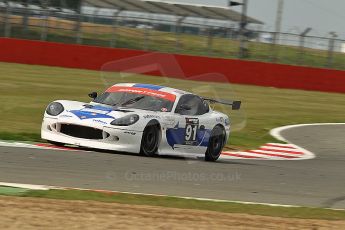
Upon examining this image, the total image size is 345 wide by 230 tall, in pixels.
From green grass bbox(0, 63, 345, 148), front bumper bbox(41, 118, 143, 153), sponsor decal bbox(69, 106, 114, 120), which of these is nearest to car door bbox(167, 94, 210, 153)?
front bumper bbox(41, 118, 143, 153)

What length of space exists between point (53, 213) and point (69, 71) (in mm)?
24635

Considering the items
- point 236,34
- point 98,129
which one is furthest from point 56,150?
point 236,34

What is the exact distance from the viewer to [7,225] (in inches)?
258

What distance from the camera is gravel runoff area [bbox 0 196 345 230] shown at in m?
6.82

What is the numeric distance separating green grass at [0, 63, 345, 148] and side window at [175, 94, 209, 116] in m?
2.62

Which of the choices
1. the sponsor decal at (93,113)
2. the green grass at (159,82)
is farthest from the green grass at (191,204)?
the green grass at (159,82)

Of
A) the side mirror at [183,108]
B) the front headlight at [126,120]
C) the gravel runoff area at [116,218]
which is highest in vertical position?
the side mirror at [183,108]

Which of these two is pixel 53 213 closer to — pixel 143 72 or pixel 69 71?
pixel 69 71

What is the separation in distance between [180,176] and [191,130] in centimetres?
253

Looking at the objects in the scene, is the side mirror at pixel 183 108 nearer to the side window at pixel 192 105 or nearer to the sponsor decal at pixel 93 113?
the side window at pixel 192 105

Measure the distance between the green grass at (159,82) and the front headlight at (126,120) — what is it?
267 centimetres

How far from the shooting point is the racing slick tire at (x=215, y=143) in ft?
45.9

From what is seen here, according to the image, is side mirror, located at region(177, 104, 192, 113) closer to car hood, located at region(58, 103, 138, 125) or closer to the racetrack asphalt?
the racetrack asphalt

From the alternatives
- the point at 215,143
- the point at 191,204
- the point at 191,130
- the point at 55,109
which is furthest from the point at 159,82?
the point at 191,204
